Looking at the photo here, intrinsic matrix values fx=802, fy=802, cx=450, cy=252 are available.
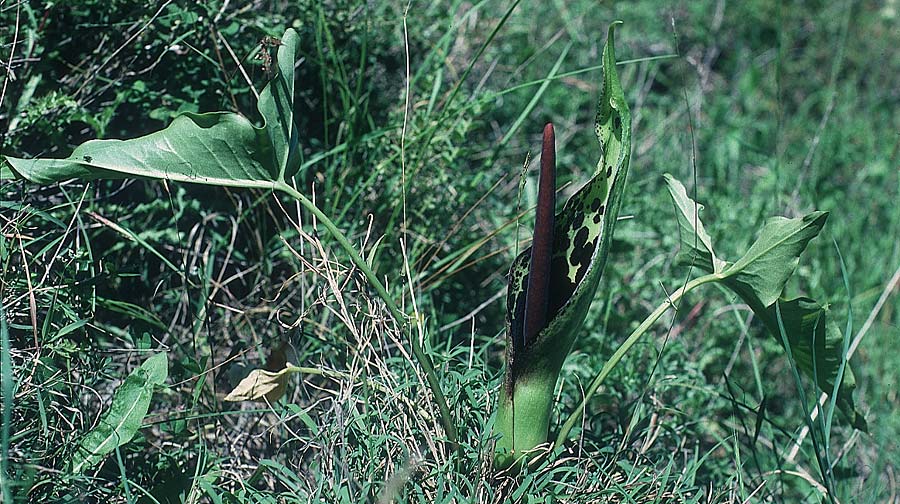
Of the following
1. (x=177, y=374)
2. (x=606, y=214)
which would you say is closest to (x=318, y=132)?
(x=177, y=374)

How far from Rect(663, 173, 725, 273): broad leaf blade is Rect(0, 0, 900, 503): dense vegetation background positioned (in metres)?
0.17

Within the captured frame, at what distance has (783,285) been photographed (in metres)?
1.17

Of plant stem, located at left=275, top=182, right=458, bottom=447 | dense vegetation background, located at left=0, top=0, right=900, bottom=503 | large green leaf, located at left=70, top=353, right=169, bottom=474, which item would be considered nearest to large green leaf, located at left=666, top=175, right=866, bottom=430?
dense vegetation background, located at left=0, top=0, right=900, bottom=503

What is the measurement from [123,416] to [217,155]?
425 mm

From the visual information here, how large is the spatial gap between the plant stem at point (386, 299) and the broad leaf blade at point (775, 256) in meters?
0.47

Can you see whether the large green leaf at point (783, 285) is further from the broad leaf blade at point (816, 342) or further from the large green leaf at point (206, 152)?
the large green leaf at point (206, 152)

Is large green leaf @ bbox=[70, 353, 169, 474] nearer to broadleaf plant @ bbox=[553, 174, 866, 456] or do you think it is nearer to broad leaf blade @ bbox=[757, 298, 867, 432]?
broadleaf plant @ bbox=[553, 174, 866, 456]

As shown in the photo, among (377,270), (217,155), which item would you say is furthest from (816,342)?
(217,155)

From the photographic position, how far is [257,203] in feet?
5.18

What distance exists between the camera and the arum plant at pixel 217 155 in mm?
1085

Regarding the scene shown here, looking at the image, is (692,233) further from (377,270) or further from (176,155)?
(176,155)

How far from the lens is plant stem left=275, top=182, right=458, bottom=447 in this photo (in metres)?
1.12

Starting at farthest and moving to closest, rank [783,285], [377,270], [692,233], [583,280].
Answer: [377,270] → [692,233] → [783,285] → [583,280]

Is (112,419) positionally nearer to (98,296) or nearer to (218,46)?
(98,296)
